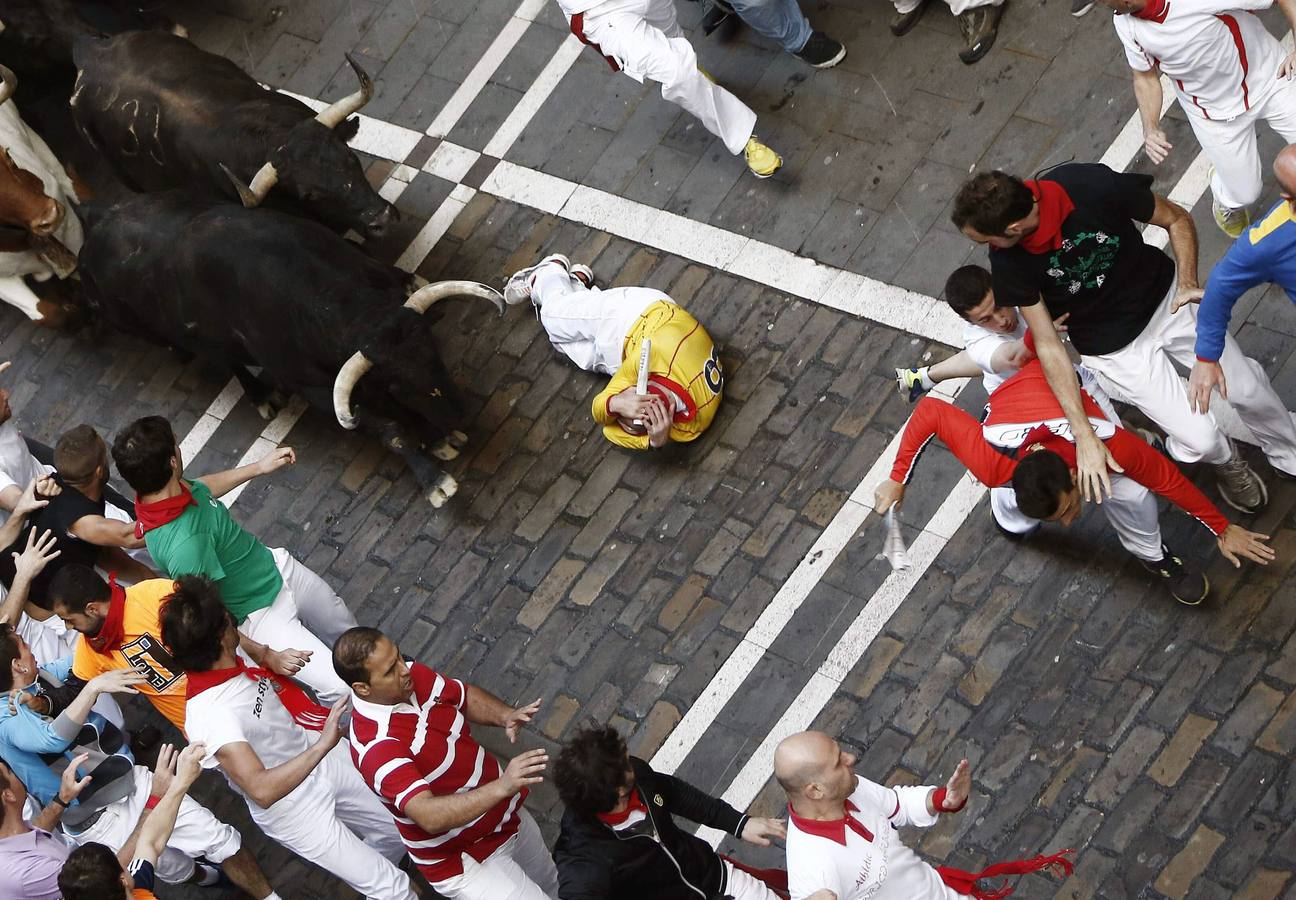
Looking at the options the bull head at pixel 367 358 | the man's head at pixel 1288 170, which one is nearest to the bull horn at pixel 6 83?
the bull head at pixel 367 358

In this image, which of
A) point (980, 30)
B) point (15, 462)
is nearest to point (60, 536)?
point (15, 462)

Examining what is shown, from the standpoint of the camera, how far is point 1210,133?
25.5ft

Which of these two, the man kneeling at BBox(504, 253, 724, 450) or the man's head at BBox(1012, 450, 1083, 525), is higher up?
the man's head at BBox(1012, 450, 1083, 525)

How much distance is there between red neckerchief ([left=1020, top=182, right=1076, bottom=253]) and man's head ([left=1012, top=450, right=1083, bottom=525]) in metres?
0.95

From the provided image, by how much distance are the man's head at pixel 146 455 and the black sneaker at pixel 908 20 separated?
5.59 meters

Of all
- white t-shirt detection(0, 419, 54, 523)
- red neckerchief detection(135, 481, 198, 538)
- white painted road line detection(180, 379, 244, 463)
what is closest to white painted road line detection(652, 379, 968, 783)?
red neckerchief detection(135, 481, 198, 538)

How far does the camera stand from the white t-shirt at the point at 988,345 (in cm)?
748

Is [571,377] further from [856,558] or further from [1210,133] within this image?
[1210,133]

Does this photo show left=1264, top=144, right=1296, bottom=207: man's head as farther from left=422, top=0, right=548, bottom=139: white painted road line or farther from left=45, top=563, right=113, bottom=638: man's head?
left=422, top=0, right=548, bottom=139: white painted road line

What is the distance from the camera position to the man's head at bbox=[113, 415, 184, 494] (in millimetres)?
7602

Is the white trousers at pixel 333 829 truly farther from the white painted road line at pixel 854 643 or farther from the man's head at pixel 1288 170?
the man's head at pixel 1288 170

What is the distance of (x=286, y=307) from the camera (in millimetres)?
10008

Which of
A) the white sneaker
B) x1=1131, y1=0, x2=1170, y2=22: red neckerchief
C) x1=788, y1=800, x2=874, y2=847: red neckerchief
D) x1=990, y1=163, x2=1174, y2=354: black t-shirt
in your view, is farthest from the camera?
the white sneaker

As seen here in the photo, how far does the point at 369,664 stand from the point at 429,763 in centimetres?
56
